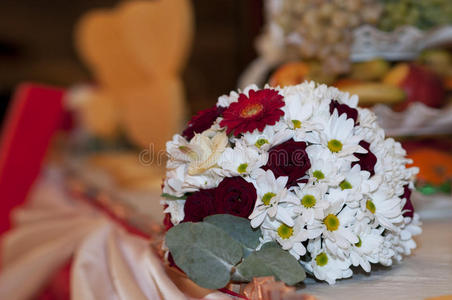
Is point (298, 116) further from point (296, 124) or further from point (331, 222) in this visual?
point (331, 222)

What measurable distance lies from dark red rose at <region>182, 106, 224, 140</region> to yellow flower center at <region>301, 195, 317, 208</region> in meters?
0.19

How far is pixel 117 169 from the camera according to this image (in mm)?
2234

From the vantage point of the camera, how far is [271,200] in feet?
2.30

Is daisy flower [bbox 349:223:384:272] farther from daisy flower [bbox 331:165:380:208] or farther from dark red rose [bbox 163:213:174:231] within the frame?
dark red rose [bbox 163:213:174:231]

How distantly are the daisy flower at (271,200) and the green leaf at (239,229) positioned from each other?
0.03 m

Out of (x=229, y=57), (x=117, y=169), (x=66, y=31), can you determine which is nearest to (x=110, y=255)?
(x=117, y=169)

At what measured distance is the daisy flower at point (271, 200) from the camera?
27.5 inches

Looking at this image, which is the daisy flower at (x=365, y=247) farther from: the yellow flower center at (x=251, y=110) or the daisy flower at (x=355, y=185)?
the yellow flower center at (x=251, y=110)

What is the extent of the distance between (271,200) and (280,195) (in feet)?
0.04

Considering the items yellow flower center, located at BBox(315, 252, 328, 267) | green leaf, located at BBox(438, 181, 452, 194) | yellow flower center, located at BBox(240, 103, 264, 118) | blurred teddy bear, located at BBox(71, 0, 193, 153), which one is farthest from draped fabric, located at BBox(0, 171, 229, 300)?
green leaf, located at BBox(438, 181, 452, 194)

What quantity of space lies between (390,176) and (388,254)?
109 mm

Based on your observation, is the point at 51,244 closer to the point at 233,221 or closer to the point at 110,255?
the point at 110,255

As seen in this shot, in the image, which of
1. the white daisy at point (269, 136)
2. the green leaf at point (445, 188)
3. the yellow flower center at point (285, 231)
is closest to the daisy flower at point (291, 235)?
the yellow flower center at point (285, 231)

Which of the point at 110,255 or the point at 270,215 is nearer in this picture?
the point at 270,215
